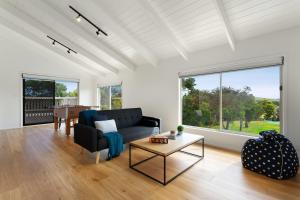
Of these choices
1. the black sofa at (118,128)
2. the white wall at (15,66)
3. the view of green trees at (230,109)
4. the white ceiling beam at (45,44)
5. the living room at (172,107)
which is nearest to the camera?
the living room at (172,107)

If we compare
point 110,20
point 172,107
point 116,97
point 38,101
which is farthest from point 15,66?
point 172,107

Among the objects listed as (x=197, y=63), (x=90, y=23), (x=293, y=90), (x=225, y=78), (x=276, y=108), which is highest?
(x=90, y=23)

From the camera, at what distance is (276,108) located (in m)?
2.86

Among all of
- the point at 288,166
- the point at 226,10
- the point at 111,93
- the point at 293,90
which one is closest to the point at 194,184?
the point at 288,166

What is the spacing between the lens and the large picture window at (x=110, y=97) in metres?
6.38

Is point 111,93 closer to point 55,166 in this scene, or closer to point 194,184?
point 55,166

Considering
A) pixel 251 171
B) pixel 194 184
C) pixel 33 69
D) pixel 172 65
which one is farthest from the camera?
pixel 33 69

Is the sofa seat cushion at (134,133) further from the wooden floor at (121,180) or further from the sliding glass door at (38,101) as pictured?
the sliding glass door at (38,101)

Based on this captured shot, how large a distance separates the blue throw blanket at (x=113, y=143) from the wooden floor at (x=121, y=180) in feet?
0.46

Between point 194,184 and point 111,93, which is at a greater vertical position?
point 111,93

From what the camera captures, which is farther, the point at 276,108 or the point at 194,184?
the point at 276,108

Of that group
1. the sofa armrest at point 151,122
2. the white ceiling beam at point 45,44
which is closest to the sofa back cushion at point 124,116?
the sofa armrest at point 151,122

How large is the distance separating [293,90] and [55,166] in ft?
14.0

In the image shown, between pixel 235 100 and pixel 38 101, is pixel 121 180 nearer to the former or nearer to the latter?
pixel 235 100
